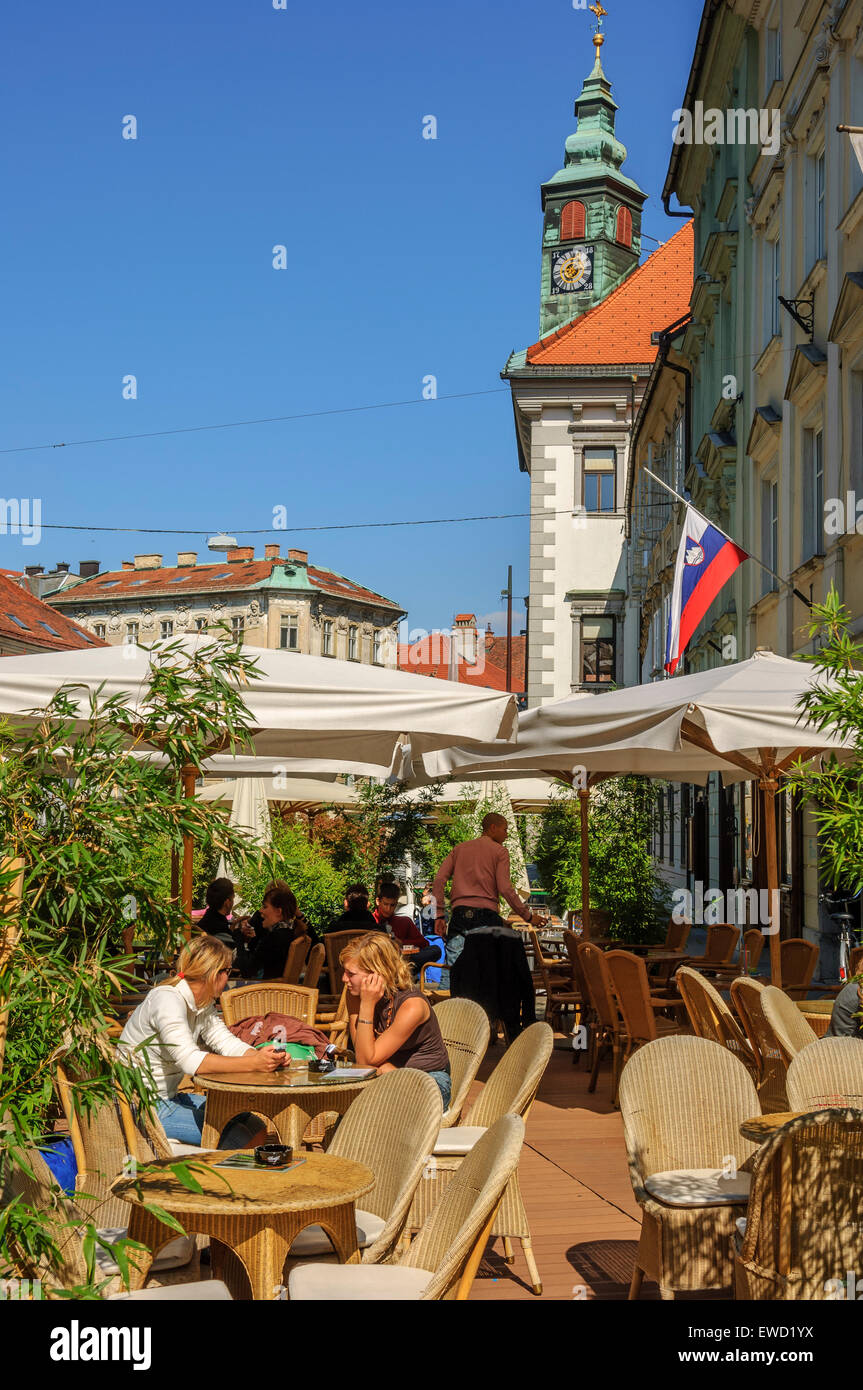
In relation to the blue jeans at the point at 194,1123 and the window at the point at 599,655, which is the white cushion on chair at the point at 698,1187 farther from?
the window at the point at 599,655

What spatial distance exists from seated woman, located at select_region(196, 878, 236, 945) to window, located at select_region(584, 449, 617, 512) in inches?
1087

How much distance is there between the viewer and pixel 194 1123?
244 inches

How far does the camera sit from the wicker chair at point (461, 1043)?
255 inches

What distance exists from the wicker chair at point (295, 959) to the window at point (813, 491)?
7596 millimetres

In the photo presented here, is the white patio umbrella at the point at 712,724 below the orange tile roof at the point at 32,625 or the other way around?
below

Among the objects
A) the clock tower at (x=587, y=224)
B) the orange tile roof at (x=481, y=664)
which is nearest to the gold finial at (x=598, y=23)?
the clock tower at (x=587, y=224)

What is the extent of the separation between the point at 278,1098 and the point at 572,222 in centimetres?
5256

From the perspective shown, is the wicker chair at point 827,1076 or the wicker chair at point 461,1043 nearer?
the wicker chair at point 827,1076

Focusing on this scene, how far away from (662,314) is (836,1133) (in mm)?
40284

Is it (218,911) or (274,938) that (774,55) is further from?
(274,938)

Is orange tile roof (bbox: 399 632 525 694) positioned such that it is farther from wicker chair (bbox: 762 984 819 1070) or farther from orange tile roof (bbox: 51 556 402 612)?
wicker chair (bbox: 762 984 819 1070)

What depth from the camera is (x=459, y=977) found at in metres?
11.4
